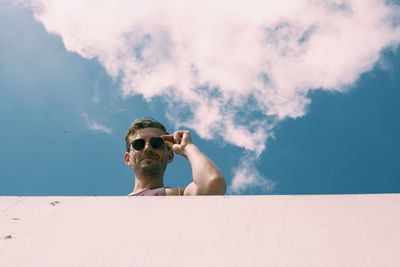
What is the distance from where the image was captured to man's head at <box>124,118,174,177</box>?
302 cm

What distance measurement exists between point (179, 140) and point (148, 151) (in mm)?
357

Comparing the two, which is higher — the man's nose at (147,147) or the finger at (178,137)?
the man's nose at (147,147)

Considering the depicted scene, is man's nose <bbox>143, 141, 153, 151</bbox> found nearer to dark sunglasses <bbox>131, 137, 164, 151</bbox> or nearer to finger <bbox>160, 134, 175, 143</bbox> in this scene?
dark sunglasses <bbox>131, 137, 164, 151</bbox>

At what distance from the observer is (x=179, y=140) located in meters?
2.75

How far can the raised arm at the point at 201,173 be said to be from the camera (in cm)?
215
